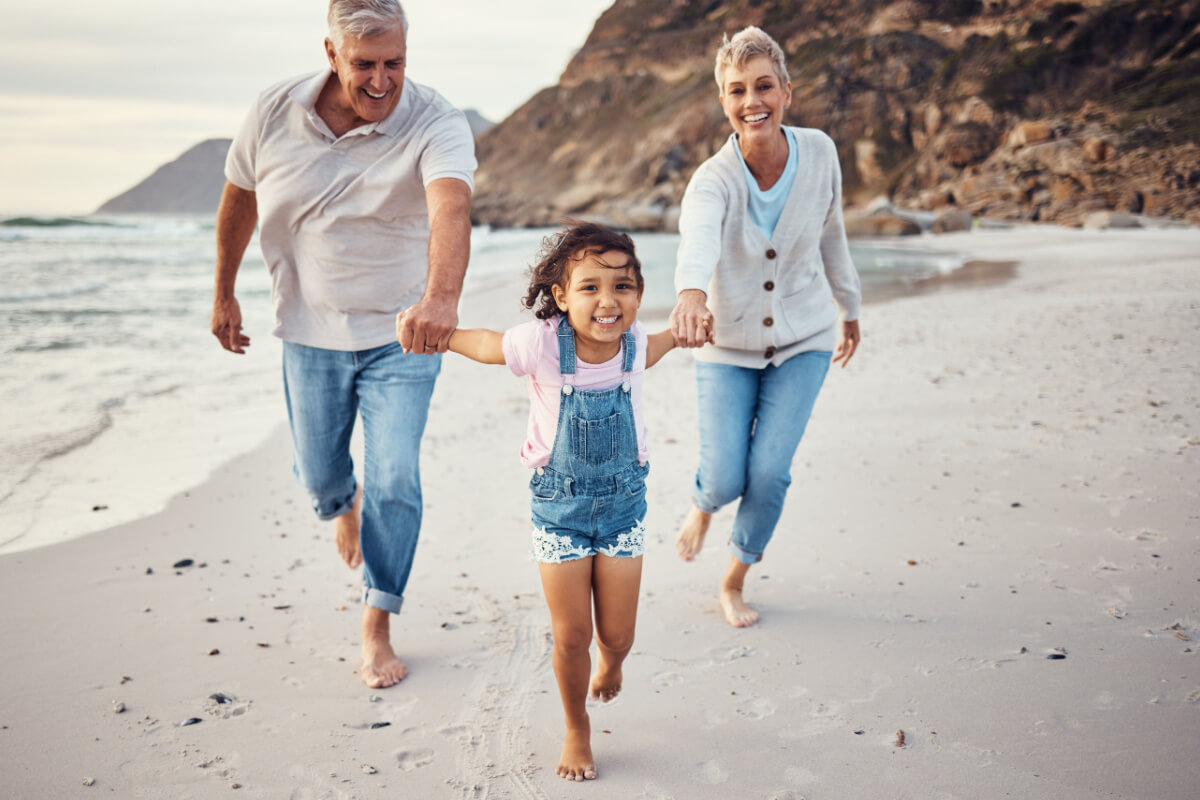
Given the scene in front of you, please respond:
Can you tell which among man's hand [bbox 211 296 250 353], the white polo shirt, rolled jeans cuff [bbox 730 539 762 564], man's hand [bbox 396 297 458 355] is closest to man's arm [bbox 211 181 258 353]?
man's hand [bbox 211 296 250 353]

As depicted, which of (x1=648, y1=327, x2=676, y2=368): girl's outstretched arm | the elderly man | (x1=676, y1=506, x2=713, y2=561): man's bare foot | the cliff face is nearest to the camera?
(x1=648, y1=327, x2=676, y2=368): girl's outstretched arm

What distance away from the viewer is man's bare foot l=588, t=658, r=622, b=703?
2643 millimetres

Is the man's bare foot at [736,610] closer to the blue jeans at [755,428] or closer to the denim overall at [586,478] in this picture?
the blue jeans at [755,428]

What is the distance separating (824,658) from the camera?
10.3 feet

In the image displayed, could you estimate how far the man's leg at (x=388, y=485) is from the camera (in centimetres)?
308

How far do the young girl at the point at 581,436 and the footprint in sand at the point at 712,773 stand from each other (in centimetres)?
31

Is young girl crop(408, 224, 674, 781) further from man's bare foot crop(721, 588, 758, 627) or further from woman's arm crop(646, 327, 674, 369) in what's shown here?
man's bare foot crop(721, 588, 758, 627)

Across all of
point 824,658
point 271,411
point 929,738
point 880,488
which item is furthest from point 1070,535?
point 271,411

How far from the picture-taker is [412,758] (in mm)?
2584

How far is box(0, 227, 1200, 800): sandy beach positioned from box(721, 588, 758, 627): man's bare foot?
0.06 meters

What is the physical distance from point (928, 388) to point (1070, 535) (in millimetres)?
3063

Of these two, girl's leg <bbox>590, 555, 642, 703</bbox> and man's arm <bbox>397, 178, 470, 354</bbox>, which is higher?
man's arm <bbox>397, 178, 470, 354</bbox>

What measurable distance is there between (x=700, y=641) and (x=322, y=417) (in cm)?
168

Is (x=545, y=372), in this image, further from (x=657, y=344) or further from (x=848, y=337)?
(x=848, y=337)
